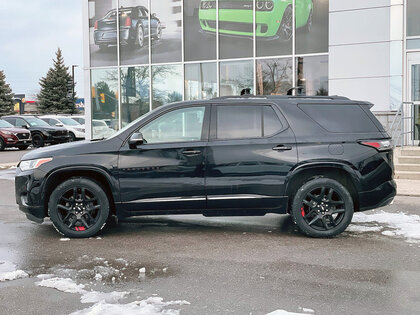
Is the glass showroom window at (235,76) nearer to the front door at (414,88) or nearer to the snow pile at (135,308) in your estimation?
the front door at (414,88)

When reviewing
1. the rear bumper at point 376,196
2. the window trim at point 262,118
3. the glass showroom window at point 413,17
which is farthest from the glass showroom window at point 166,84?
the rear bumper at point 376,196

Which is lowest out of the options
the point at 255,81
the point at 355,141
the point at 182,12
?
the point at 355,141

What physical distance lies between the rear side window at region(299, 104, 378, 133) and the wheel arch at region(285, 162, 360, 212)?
48 centimetres

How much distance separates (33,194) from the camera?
650 centimetres

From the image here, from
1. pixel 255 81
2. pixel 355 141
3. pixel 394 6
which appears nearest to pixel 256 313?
pixel 355 141

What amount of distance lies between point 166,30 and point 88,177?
13.5 metres

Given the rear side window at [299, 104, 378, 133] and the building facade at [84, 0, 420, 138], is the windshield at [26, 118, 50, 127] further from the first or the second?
the rear side window at [299, 104, 378, 133]

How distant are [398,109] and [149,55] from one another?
376 inches

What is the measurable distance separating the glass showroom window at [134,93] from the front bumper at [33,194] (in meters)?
13.2

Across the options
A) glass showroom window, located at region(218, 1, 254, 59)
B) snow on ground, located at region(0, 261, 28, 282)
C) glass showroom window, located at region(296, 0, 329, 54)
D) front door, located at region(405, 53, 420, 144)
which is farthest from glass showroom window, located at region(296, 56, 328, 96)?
snow on ground, located at region(0, 261, 28, 282)

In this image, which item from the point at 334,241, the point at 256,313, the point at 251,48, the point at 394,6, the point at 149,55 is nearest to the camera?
the point at 256,313

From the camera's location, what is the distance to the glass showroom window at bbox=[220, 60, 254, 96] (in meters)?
18.0

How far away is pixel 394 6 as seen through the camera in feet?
48.9

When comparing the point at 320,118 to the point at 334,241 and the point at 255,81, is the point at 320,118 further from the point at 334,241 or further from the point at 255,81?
the point at 255,81
